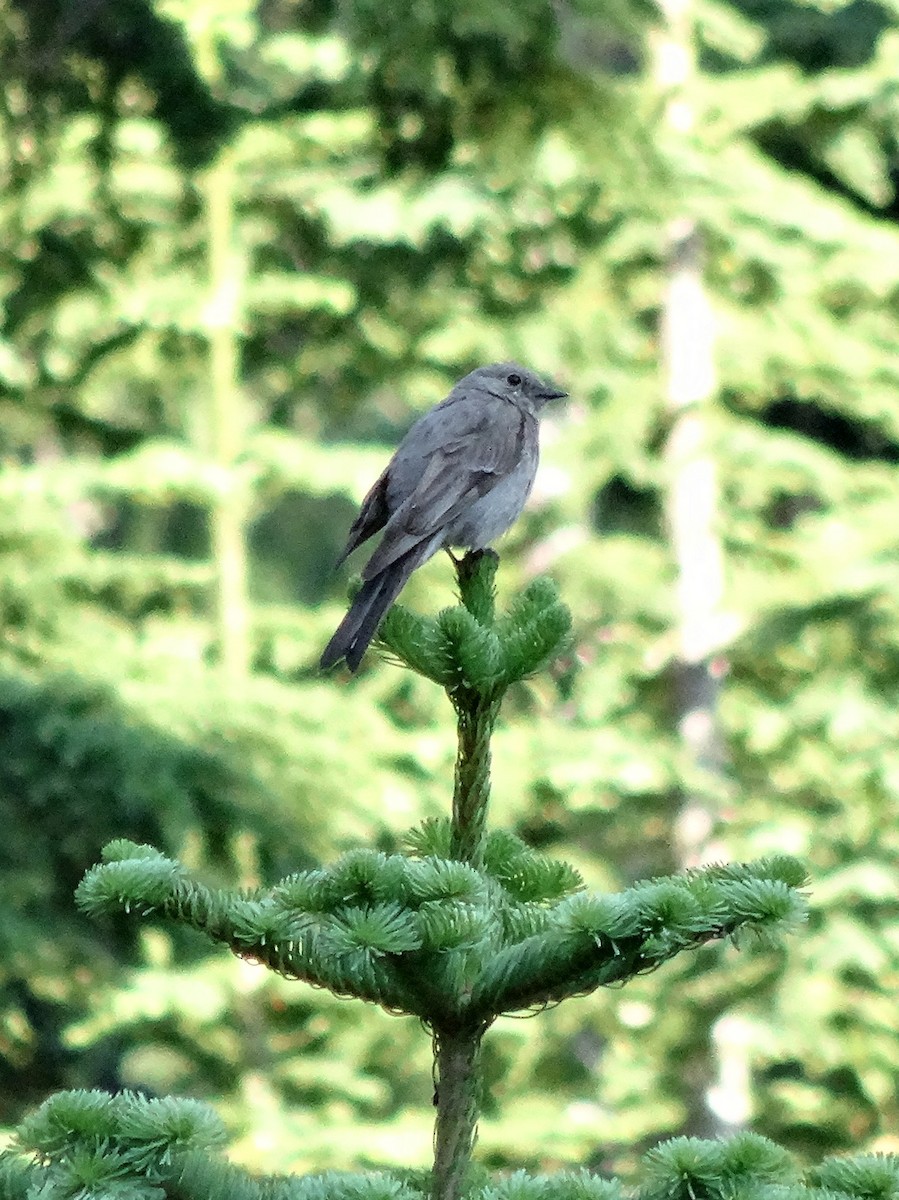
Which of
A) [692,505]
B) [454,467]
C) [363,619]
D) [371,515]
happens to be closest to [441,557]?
[692,505]

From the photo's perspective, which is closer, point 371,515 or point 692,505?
point 371,515

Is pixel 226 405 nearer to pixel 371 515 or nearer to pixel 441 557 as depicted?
pixel 441 557

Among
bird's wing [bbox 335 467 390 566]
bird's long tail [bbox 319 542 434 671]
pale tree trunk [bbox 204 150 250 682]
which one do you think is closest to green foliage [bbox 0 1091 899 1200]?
bird's long tail [bbox 319 542 434 671]

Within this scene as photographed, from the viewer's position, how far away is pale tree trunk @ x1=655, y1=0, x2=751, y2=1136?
35.5ft

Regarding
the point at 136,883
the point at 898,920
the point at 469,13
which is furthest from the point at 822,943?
the point at 136,883

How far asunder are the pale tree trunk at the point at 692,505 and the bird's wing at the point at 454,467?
6334mm

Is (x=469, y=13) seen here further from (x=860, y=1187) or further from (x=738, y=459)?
(x=738, y=459)

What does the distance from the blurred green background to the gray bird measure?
538 millimetres

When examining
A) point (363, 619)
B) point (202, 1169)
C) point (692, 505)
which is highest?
point (692, 505)

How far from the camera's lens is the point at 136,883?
1991mm

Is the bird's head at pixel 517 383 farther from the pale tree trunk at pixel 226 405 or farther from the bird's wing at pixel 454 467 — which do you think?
the pale tree trunk at pixel 226 405

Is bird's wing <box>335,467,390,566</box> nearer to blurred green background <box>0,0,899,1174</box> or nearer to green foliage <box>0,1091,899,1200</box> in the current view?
blurred green background <box>0,0,899,1174</box>

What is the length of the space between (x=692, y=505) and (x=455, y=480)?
7391mm

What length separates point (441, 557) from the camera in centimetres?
1055
